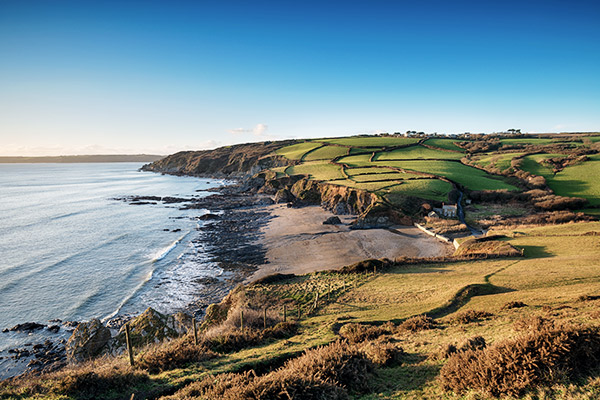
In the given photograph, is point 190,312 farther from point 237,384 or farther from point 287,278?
point 237,384

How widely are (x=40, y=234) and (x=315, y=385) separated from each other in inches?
2572

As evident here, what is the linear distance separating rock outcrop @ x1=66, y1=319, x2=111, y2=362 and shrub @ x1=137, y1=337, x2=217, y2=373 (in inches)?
436

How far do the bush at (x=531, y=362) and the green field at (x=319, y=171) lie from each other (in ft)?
247

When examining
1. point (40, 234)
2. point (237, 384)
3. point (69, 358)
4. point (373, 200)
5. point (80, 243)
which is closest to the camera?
point (237, 384)

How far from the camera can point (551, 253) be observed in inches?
1146

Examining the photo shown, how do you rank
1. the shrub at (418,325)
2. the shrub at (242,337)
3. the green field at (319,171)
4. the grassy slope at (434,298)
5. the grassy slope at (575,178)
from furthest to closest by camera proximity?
1. the green field at (319,171)
2. the grassy slope at (575,178)
3. the shrub at (418,325)
4. the shrub at (242,337)
5. the grassy slope at (434,298)

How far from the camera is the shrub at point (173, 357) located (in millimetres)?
12211

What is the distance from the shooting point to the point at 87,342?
20.9m

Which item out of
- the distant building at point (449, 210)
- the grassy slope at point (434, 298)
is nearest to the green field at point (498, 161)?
the distant building at point (449, 210)

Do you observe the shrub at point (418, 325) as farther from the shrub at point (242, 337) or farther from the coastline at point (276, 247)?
the coastline at point (276, 247)

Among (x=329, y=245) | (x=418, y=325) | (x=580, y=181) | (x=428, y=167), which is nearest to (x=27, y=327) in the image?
(x=418, y=325)

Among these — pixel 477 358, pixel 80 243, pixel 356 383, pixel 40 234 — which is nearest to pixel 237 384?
pixel 356 383

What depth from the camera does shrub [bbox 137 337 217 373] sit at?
40.1 ft

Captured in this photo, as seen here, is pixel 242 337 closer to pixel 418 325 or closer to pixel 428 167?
pixel 418 325
